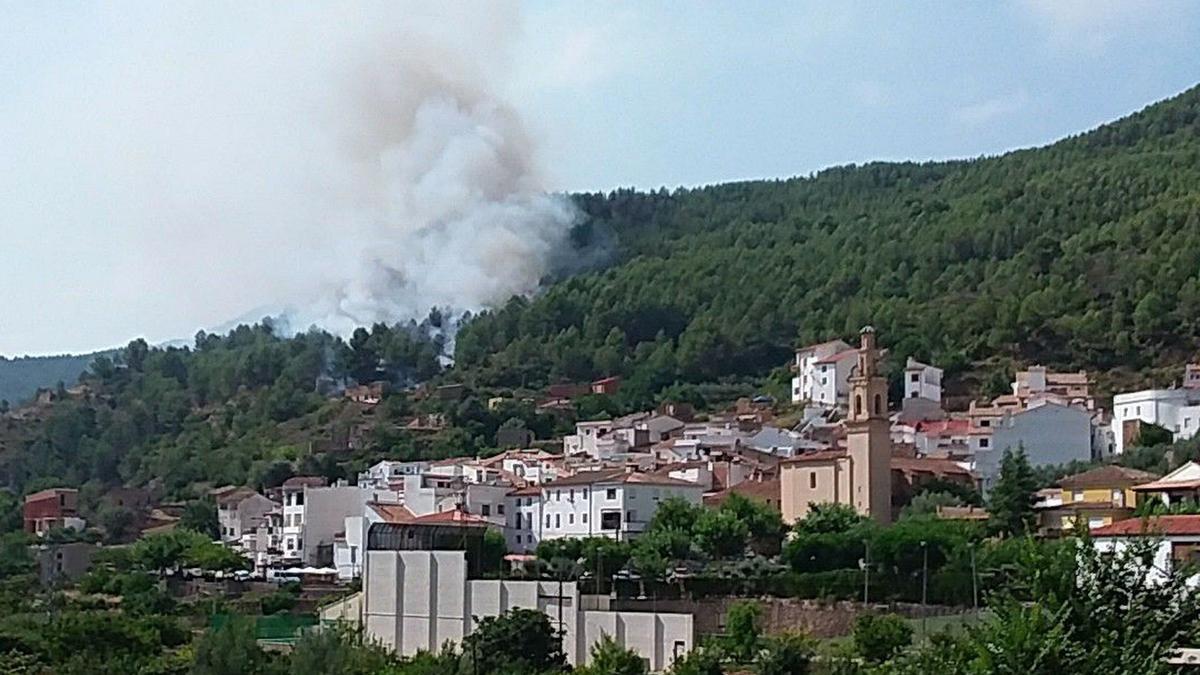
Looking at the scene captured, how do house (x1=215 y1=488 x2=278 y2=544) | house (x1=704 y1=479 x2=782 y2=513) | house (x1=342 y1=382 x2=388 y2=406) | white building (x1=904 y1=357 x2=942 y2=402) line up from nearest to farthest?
house (x1=704 y1=479 x2=782 y2=513) → house (x1=215 y1=488 x2=278 y2=544) → white building (x1=904 y1=357 x2=942 y2=402) → house (x1=342 y1=382 x2=388 y2=406)

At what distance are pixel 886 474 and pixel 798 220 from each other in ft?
178

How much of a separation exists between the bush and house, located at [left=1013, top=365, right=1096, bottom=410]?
24.5 metres

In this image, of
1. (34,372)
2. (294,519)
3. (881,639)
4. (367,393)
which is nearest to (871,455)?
Answer: (881,639)

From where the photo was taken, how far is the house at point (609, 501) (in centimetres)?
3962

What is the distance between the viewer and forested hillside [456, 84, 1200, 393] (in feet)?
A: 189

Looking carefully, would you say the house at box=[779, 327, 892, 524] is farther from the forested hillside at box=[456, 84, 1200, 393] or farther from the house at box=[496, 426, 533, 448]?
the forested hillside at box=[456, 84, 1200, 393]

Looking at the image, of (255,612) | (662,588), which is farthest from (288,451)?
(662,588)

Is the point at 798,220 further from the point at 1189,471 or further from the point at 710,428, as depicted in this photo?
the point at 1189,471

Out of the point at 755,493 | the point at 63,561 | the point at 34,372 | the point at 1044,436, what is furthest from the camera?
the point at 34,372

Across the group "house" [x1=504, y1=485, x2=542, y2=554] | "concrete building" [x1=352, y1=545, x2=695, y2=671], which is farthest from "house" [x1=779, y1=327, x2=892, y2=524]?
"concrete building" [x1=352, y1=545, x2=695, y2=671]

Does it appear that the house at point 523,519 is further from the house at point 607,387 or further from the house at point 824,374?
the house at point 607,387

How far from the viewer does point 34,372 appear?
412 feet

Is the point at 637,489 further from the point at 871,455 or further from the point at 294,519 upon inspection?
the point at 294,519

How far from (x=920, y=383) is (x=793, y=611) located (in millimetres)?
24608
